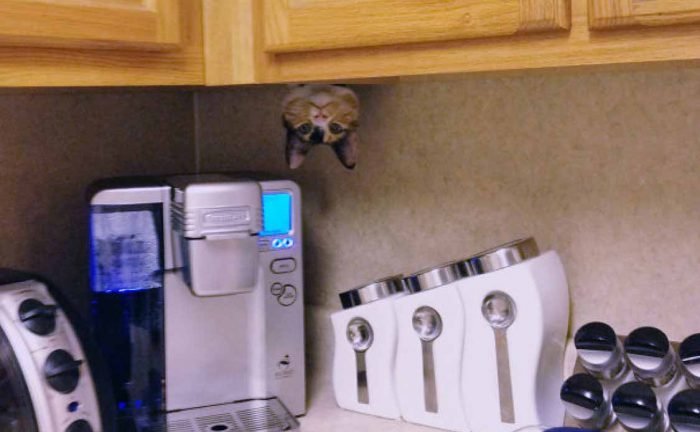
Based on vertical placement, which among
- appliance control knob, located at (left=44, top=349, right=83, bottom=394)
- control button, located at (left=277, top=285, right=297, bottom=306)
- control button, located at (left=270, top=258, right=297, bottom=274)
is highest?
control button, located at (left=270, top=258, right=297, bottom=274)

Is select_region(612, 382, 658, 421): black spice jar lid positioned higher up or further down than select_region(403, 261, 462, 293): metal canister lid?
further down

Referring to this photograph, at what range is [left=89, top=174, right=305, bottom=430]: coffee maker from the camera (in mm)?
979

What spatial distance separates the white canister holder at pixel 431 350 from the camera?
3.46ft

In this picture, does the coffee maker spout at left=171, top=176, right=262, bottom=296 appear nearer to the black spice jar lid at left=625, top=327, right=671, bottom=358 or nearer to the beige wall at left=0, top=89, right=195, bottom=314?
the beige wall at left=0, top=89, right=195, bottom=314

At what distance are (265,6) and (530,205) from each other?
42 cm

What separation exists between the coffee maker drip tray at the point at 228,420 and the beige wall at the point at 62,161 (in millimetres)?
293

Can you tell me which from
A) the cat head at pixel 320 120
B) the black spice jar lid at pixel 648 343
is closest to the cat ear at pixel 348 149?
the cat head at pixel 320 120

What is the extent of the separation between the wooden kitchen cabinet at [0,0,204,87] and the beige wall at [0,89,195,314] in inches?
12.3

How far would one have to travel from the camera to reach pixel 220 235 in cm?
97

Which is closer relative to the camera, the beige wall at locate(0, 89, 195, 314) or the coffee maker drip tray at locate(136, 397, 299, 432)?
the coffee maker drip tray at locate(136, 397, 299, 432)

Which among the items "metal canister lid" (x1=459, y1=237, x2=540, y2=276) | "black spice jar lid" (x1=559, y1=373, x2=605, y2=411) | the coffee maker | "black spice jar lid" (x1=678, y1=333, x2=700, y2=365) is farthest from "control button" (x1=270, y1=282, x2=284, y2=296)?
"black spice jar lid" (x1=678, y1=333, x2=700, y2=365)

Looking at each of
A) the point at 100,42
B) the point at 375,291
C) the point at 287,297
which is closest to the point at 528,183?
the point at 375,291

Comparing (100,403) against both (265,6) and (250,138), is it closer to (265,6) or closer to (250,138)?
(265,6)

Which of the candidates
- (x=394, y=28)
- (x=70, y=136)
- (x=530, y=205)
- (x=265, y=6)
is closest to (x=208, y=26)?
(x=265, y=6)
